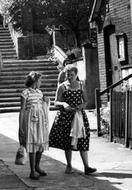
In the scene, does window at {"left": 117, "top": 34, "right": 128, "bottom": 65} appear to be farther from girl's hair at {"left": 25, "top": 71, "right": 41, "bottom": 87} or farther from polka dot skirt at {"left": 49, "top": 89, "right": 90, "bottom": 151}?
girl's hair at {"left": 25, "top": 71, "right": 41, "bottom": 87}

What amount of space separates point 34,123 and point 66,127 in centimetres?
55

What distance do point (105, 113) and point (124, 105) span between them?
1.49 metres

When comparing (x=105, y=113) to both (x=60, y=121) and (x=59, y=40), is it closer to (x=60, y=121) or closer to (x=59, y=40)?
(x=60, y=121)

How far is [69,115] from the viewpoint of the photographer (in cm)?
828

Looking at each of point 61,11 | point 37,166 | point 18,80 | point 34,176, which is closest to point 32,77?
point 37,166

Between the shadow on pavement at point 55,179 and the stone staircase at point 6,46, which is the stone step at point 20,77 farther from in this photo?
the shadow on pavement at point 55,179

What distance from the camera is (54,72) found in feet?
79.8

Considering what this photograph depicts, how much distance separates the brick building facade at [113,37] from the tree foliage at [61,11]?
626 cm

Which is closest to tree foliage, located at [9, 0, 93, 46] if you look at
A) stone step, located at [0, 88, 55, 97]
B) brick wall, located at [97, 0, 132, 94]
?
stone step, located at [0, 88, 55, 97]

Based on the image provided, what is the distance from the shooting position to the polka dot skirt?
8.23 m

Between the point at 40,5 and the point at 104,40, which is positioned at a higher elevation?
the point at 40,5

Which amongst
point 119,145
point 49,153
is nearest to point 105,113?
point 119,145

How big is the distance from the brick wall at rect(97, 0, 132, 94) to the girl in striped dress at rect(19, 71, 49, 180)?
28.0ft

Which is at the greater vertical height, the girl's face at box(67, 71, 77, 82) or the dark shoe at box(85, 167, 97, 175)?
the girl's face at box(67, 71, 77, 82)
